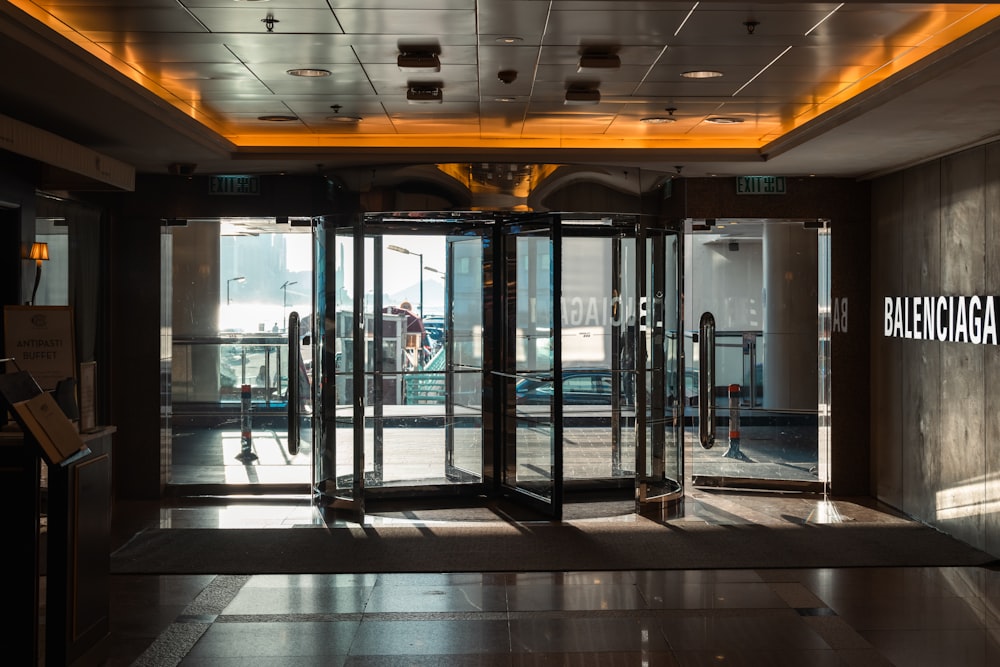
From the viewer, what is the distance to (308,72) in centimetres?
655

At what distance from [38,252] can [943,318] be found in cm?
688

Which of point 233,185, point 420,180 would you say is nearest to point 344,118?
point 420,180

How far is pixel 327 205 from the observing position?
350 inches

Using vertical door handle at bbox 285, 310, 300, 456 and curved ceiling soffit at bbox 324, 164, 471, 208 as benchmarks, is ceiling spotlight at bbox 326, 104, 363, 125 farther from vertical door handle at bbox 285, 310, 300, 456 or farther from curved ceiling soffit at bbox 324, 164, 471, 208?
vertical door handle at bbox 285, 310, 300, 456

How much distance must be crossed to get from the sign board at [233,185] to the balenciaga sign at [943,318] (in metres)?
5.85

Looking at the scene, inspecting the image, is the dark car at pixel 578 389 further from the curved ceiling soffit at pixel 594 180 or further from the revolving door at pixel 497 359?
the curved ceiling soffit at pixel 594 180

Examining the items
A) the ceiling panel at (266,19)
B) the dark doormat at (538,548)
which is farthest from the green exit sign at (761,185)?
the ceiling panel at (266,19)

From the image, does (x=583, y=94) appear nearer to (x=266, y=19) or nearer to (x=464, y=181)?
(x=464, y=181)

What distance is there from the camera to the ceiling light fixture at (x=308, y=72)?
648 cm

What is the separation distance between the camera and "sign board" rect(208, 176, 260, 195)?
959cm

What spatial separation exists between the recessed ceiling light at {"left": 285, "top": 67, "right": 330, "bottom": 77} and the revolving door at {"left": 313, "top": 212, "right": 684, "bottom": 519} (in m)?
2.17

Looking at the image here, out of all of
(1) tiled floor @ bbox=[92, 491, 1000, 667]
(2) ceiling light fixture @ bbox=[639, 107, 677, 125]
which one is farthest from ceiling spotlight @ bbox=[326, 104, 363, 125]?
(1) tiled floor @ bbox=[92, 491, 1000, 667]

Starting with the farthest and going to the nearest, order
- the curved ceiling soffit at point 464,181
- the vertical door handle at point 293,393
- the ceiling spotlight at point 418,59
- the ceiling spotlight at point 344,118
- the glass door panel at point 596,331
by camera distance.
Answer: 1. the vertical door handle at point 293,393
2. the glass door panel at point 596,331
3. the curved ceiling soffit at point 464,181
4. the ceiling spotlight at point 344,118
5. the ceiling spotlight at point 418,59

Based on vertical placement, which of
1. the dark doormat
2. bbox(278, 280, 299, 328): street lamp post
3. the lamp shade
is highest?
A: the lamp shade
